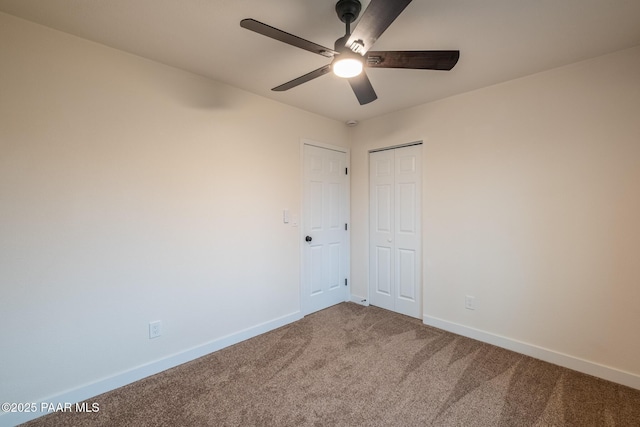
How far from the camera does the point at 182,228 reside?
2.33 m

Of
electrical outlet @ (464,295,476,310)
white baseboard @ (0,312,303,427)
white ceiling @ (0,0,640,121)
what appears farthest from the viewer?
electrical outlet @ (464,295,476,310)

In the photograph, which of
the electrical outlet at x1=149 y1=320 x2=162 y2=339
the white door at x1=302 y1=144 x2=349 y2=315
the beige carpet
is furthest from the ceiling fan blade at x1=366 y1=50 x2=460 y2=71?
the electrical outlet at x1=149 y1=320 x2=162 y2=339

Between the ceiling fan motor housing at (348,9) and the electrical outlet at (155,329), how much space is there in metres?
2.50

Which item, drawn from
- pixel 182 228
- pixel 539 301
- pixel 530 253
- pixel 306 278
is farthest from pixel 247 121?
pixel 539 301

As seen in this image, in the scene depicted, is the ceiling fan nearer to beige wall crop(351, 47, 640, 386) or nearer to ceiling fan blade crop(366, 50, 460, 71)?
ceiling fan blade crop(366, 50, 460, 71)

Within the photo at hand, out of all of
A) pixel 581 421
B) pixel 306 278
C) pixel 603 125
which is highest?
pixel 603 125

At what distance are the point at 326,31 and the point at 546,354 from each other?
3060 mm

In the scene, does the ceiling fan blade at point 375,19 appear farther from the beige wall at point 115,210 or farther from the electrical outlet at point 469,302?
the electrical outlet at point 469,302

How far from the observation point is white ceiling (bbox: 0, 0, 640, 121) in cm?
157

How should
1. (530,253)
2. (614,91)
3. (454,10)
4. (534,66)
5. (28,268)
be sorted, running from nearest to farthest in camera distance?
(454,10), (28,268), (614,91), (534,66), (530,253)

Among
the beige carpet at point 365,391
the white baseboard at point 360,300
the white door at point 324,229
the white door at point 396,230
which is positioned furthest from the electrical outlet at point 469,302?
the white door at point 324,229

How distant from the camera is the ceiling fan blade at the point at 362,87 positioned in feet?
5.48

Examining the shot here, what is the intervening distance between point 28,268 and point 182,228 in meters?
0.92

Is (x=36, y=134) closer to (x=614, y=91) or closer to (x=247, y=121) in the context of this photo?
(x=247, y=121)
